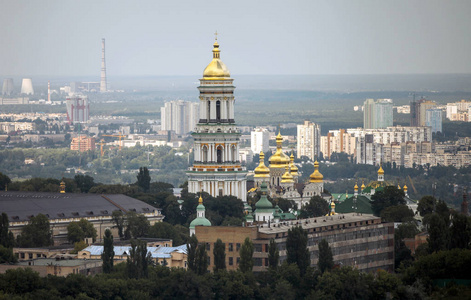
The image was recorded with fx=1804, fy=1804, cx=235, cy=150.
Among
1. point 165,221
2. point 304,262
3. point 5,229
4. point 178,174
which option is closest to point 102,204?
point 165,221

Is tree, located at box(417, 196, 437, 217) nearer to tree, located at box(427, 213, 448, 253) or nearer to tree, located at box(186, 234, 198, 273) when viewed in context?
tree, located at box(427, 213, 448, 253)

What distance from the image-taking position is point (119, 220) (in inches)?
3250

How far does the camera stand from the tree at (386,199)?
9256cm

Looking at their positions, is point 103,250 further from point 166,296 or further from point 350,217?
point 350,217

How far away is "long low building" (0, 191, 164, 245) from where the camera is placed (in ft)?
264

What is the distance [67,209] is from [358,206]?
18530mm

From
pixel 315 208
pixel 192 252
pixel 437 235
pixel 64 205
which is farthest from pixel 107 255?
pixel 315 208

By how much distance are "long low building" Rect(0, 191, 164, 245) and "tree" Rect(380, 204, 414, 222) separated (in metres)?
10.9

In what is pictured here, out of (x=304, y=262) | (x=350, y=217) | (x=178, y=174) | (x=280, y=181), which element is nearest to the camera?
(x=304, y=262)

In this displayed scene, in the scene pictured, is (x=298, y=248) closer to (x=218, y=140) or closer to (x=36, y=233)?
(x=36, y=233)

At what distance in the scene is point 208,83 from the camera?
98.0 m

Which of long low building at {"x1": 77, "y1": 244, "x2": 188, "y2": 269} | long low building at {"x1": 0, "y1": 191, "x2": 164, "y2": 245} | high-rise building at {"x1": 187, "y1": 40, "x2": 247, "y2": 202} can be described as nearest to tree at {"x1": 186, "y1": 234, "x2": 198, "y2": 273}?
long low building at {"x1": 77, "y1": 244, "x2": 188, "y2": 269}

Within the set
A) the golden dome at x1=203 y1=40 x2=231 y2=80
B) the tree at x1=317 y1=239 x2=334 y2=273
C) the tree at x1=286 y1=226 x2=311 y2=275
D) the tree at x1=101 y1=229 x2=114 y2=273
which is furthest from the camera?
the golden dome at x1=203 y1=40 x2=231 y2=80

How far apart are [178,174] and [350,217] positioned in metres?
118
